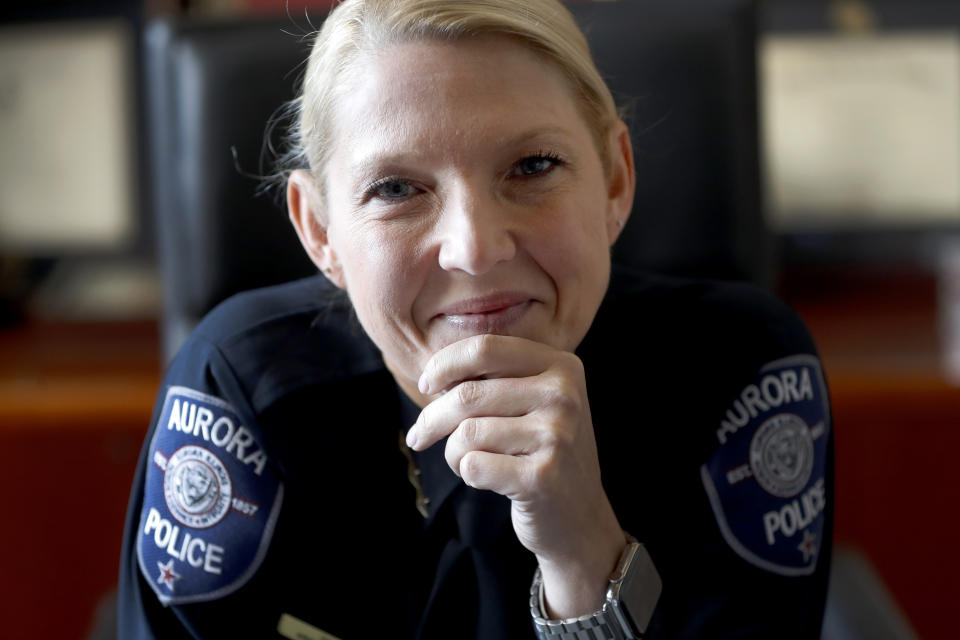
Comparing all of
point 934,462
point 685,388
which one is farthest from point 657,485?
point 934,462

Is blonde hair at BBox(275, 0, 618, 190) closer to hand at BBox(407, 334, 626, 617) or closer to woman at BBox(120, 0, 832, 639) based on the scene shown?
woman at BBox(120, 0, 832, 639)

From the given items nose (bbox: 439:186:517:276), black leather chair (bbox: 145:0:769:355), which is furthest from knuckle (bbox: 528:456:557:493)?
Result: black leather chair (bbox: 145:0:769:355)

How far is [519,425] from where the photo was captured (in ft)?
1.70

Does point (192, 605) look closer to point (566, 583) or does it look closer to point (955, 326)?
point (566, 583)

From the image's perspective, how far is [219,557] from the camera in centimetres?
62

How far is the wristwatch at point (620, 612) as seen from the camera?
56 centimetres

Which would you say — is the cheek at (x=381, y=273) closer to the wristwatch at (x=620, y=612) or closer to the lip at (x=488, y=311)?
the lip at (x=488, y=311)

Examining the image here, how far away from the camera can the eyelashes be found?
1.76 feet

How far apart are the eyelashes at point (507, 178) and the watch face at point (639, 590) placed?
24cm

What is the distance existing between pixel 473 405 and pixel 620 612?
16cm

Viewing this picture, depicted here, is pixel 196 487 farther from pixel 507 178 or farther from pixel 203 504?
pixel 507 178

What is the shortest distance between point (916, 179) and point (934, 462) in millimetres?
481

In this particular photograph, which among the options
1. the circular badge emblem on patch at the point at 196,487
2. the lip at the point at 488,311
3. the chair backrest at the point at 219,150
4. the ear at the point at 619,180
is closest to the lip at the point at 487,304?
the lip at the point at 488,311

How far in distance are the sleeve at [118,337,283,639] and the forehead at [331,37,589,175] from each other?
216 mm
